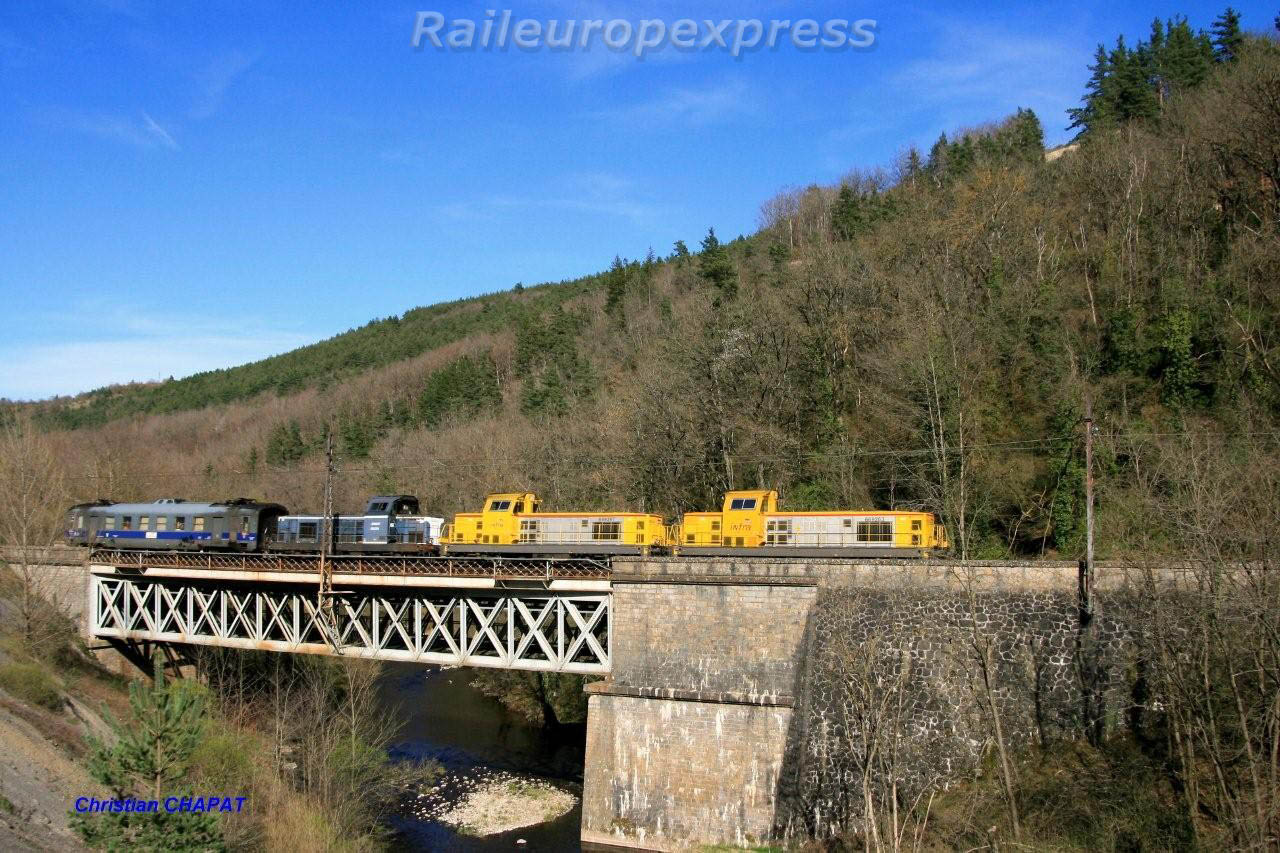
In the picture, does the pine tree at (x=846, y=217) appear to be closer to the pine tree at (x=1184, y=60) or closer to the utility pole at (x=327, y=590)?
the pine tree at (x=1184, y=60)

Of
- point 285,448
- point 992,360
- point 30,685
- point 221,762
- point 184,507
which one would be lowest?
point 221,762

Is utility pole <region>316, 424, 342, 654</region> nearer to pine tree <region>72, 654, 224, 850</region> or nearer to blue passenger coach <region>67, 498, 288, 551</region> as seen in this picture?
blue passenger coach <region>67, 498, 288, 551</region>

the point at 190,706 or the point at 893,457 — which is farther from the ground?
the point at 893,457

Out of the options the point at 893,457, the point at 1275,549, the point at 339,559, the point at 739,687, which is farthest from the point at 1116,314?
the point at 339,559

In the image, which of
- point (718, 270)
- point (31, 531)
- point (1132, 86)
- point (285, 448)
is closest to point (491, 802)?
point (31, 531)

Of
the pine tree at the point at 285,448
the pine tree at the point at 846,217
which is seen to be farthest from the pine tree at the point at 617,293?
the pine tree at the point at 285,448

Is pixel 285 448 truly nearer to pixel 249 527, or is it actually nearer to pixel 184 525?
pixel 184 525

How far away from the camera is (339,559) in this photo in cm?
3300

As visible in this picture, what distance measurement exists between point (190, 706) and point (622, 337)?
62719 millimetres

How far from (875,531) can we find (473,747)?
2168 centimetres

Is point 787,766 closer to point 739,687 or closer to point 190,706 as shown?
point 739,687

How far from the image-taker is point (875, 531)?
1198 inches

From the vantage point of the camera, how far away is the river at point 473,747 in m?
29.3

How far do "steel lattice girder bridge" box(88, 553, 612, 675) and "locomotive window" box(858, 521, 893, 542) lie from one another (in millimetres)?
9455
